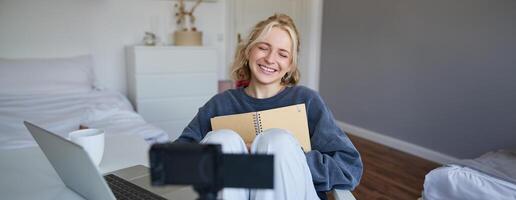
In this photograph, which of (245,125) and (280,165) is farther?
(245,125)

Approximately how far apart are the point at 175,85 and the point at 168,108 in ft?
0.66

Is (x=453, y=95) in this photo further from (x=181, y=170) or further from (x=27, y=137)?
(x=181, y=170)

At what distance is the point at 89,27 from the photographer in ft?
10.8

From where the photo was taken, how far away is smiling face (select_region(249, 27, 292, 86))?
1231mm

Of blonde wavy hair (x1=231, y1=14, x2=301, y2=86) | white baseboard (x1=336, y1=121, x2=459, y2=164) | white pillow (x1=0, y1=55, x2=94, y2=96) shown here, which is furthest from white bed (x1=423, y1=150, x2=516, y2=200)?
white pillow (x1=0, y1=55, x2=94, y2=96)

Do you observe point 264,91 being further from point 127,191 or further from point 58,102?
point 58,102

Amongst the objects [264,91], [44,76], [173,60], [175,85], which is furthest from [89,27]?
[264,91]

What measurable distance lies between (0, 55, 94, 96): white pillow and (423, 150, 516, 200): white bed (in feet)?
8.00

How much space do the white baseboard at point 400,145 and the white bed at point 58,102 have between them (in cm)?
214

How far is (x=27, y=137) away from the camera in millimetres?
1792

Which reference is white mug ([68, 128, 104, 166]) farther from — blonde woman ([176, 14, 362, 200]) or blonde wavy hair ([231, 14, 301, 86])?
blonde wavy hair ([231, 14, 301, 86])

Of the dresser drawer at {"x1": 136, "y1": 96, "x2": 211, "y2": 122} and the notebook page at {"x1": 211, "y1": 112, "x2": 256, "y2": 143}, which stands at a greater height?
the notebook page at {"x1": 211, "y1": 112, "x2": 256, "y2": 143}

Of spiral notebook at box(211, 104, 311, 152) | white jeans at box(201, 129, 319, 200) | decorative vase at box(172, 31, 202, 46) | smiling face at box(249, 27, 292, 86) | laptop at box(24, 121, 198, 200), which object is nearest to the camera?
laptop at box(24, 121, 198, 200)

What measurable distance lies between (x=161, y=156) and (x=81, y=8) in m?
3.26
